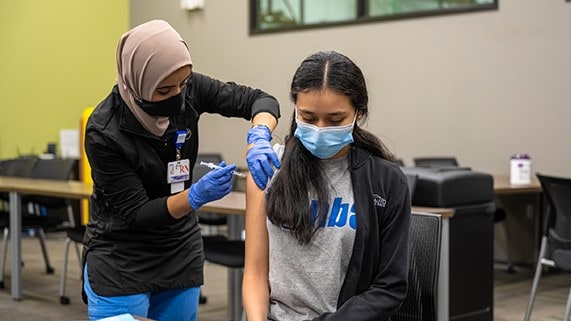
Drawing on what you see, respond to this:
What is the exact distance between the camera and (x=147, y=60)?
1738 mm

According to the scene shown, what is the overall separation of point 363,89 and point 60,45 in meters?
7.16

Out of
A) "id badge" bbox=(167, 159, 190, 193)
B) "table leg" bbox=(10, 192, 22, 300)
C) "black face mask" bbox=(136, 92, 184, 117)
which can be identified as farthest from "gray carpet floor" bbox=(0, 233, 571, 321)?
"black face mask" bbox=(136, 92, 184, 117)

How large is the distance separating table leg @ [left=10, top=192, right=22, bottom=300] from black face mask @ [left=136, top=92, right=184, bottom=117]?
2974 mm

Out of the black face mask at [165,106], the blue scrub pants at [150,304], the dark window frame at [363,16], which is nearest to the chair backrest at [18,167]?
the dark window frame at [363,16]

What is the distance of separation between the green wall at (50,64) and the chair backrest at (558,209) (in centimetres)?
542

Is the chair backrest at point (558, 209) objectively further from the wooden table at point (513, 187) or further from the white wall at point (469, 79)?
the white wall at point (469, 79)

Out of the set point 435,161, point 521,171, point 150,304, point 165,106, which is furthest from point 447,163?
point 165,106

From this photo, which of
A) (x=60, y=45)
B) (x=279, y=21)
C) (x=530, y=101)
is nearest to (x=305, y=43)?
(x=279, y=21)

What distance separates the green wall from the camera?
801 cm

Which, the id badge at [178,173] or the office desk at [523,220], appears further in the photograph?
the office desk at [523,220]

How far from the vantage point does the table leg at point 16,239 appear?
457 cm

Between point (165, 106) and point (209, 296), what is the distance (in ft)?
9.75

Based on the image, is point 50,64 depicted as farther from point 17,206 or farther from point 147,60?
point 147,60

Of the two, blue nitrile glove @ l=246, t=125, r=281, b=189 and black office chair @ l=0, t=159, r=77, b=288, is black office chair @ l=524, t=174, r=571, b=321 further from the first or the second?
black office chair @ l=0, t=159, r=77, b=288
